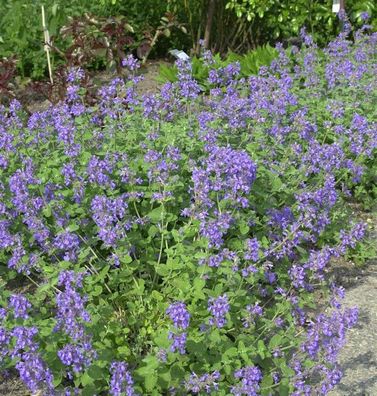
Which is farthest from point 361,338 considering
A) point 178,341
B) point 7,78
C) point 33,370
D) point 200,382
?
point 7,78

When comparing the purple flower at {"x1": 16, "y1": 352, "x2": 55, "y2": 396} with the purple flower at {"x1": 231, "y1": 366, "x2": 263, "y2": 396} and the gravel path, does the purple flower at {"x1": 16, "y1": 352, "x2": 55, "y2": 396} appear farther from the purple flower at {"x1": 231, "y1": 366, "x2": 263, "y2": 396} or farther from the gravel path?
the gravel path

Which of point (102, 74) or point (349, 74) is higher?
point (349, 74)

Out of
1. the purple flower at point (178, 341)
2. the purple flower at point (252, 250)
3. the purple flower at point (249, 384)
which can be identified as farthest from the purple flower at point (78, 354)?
the purple flower at point (252, 250)

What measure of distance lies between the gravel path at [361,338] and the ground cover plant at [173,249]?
0.14m

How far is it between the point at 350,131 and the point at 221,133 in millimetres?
805

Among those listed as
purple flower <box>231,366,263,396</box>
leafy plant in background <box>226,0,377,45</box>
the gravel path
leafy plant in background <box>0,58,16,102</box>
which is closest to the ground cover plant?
purple flower <box>231,366,263,396</box>

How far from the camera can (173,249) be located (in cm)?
321

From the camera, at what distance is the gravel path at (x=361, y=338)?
301cm

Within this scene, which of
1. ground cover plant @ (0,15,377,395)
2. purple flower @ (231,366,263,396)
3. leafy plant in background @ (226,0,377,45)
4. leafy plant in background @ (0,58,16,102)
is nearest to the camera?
purple flower @ (231,366,263,396)


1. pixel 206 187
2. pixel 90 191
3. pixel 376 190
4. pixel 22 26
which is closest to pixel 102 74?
pixel 22 26

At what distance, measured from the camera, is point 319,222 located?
3410 millimetres

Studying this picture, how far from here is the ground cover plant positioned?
8.47 ft

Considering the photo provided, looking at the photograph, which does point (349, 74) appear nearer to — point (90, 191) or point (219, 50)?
point (90, 191)

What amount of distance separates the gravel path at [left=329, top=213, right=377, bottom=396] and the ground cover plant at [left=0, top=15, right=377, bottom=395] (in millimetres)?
144
